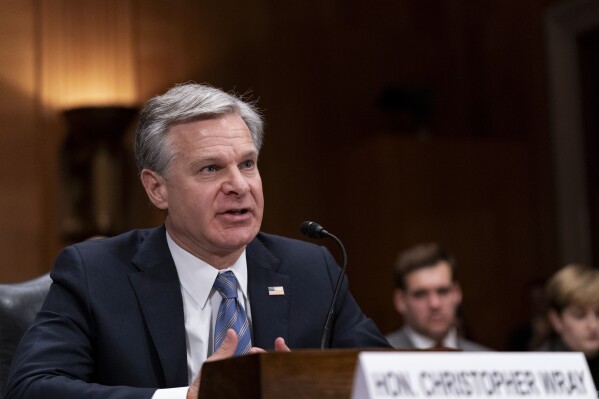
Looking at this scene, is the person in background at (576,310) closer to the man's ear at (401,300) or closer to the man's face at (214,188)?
the man's ear at (401,300)

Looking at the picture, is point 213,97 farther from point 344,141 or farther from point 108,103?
point 344,141

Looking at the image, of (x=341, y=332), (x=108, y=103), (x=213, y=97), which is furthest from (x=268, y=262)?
(x=108, y=103)

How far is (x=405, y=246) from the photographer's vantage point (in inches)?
284

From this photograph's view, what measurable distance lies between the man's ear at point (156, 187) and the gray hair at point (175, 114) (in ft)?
0.06

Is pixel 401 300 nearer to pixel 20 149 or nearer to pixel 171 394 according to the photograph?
pixel 20 149

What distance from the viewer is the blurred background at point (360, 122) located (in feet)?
21.6

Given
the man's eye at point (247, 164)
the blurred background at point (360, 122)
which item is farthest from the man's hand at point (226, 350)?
the blurred background at point (360, 122)

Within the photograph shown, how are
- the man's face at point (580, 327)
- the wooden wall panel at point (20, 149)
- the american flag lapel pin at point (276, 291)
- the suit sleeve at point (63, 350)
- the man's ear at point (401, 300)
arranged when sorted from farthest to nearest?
1. the wooden wall panel at point (20, 149)
2. the man's ear at point (401, 300)
3. the man's face at point (580, 327)
4. the american flag lapel pin at point (276, 291)
5. the suit sleeve at point (63, 350)

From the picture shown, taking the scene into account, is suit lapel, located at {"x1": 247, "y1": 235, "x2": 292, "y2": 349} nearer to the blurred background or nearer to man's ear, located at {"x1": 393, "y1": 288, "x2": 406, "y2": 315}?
man's ear, located at {"x1": 393, "y1": 288, "x2": 406, "y2": 315}

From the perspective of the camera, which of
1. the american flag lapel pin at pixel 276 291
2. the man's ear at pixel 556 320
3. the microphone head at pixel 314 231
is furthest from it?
the man's ear at pixel 556 320

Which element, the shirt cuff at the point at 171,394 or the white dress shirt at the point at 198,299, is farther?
the white dress shirt at the point at 198,299

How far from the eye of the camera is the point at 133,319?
2.71 m

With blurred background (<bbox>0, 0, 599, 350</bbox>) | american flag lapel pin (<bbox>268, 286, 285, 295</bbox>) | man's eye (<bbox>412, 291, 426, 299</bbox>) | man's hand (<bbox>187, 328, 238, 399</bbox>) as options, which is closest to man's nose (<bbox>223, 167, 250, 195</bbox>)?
american flag lapel pin (<bbox>268, 286, 285, 295</bbox>)

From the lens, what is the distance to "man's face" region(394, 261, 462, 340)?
5.07 meters
